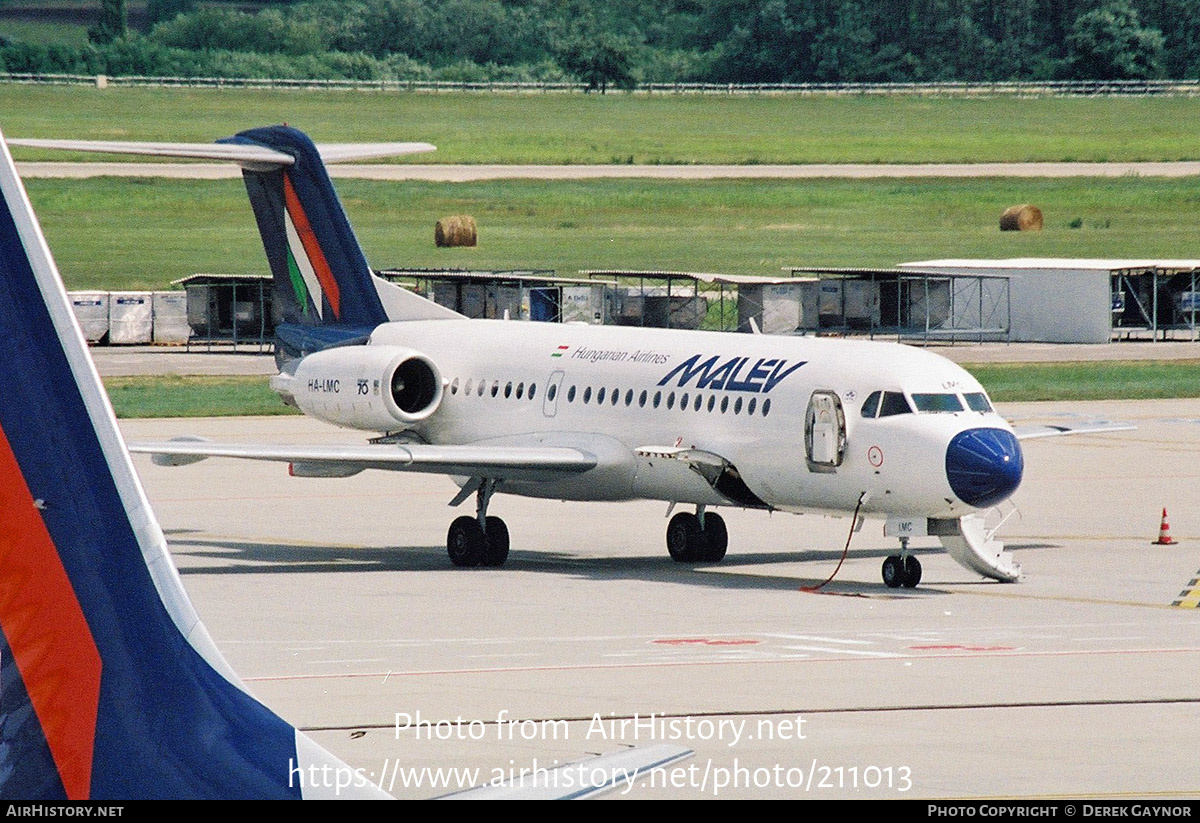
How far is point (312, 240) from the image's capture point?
31641 millimetres

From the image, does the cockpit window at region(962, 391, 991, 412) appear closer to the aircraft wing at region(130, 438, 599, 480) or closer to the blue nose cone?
the blue nose cone

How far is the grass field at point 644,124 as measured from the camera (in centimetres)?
11256

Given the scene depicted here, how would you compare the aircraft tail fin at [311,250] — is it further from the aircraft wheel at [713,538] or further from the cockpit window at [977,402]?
the cockpit window at [977,402]

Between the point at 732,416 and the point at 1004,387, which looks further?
the point at 1004,387

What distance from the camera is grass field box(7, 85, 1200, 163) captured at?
11256 cm

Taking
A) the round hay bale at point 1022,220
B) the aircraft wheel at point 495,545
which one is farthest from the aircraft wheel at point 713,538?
the round hay bale at point 1022,220

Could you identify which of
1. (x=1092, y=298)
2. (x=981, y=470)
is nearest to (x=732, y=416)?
(x=981, y=470)

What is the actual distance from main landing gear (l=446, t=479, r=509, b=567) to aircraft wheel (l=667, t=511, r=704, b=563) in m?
2.29

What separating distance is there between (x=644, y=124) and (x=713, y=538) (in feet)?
317

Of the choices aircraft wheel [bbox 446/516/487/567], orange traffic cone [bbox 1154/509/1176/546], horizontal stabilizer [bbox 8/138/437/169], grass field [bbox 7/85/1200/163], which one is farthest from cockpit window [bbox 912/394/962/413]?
grass field [bbox 7/85/1200/163]

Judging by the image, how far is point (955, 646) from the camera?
802 inches

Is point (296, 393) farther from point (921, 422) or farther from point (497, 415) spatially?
point (921, 422)

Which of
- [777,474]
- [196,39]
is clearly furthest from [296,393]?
[196,39]

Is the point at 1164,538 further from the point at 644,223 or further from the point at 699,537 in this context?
the point at 644,223
